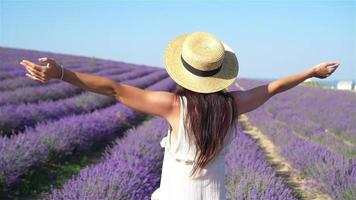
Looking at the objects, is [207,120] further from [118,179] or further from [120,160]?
[120,160]

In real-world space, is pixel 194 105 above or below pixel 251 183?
above

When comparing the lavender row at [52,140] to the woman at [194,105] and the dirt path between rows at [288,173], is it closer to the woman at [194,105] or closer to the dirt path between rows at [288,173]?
the dirt path between rows at [288,173]

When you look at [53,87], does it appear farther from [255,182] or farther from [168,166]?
[168,166]

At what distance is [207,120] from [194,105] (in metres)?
0.08

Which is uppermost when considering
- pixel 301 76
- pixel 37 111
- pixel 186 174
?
pixel 301 76

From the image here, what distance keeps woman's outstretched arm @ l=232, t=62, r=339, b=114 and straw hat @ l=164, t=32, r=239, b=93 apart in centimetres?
13

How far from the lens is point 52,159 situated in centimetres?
573

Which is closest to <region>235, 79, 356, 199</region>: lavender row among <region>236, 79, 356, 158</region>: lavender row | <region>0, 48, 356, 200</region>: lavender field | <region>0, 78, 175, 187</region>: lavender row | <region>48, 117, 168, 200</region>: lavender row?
<region>0, 48, 356, 200</region>: lavender field

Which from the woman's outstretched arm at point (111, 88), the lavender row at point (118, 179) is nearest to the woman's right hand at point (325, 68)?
the woman's outstretched arm at point (111, 88)

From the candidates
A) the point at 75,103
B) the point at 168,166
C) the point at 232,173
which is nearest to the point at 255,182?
the point at 232,173

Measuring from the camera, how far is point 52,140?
5.75m

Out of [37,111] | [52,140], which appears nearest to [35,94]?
[37,111]

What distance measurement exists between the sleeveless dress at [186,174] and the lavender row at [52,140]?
2673 mm

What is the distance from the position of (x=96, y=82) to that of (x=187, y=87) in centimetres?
35
